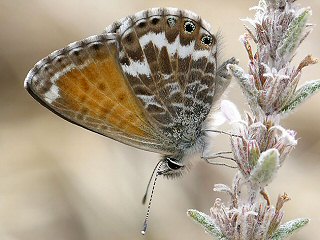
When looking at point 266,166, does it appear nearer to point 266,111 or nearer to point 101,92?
point 266,111

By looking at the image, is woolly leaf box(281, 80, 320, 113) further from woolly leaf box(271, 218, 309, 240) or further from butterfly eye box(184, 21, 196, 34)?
butterfly eye box(184, 21, 196, 34)

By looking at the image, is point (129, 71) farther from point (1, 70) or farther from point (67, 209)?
point (1, 70)

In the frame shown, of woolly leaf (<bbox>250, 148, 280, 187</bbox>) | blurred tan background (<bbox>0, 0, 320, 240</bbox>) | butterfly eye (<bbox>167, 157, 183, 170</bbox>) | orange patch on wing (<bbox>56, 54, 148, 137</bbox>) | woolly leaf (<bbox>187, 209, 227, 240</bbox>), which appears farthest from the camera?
blurred tan background (<bbox>0, 0, 320, 240</bbox>)

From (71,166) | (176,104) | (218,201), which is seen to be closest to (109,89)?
(176,104)

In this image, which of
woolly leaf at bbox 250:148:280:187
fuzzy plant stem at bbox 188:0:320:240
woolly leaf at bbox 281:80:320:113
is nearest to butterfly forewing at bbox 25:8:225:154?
fuzzy plant stem at bbox 188:0:320:240

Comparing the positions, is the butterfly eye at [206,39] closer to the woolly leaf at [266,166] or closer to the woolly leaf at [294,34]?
the woolly leaf at [294,34]

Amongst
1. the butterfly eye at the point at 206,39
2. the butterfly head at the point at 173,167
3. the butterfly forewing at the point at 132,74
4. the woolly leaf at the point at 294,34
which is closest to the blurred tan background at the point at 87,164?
the butterfly head at the point at 173,167
